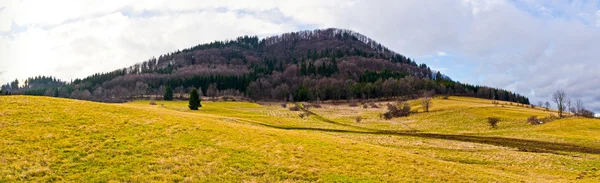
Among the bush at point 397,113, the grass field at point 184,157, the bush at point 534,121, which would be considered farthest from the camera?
the bush at point 397,113

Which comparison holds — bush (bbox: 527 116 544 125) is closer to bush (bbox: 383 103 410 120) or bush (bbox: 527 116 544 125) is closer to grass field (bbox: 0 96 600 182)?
bush (bbox: 383 103 410 120)

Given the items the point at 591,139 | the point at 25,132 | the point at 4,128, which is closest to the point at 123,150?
the point at 25,132

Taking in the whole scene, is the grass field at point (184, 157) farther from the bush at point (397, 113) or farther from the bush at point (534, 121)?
the bush at point (397, 113)

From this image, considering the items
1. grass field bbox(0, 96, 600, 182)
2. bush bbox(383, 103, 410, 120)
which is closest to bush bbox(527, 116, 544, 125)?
bush bbox(383, 103, 410, 120)

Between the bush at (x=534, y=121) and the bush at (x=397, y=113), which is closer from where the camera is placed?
the bush at (x=534, y=121)

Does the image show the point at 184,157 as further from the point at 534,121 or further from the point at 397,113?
the point at 397,113

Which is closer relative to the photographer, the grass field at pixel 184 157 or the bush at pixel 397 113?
the grass field at pixel 184 157

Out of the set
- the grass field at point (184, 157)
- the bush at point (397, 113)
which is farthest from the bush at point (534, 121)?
the grass field at point (184, 157)

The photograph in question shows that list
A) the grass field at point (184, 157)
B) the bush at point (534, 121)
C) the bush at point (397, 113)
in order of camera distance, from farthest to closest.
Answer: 1. the bush at point (397, 113)
2. the bush at point (534, 121)
3. the grass field at point (184, 157)

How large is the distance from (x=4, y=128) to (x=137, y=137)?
28.4ft

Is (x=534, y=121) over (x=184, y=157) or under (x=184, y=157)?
under

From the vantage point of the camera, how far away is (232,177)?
19812mm

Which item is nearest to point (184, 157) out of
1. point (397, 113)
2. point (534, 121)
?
point (534, 121)

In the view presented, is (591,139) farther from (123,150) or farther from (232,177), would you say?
(123,150)
